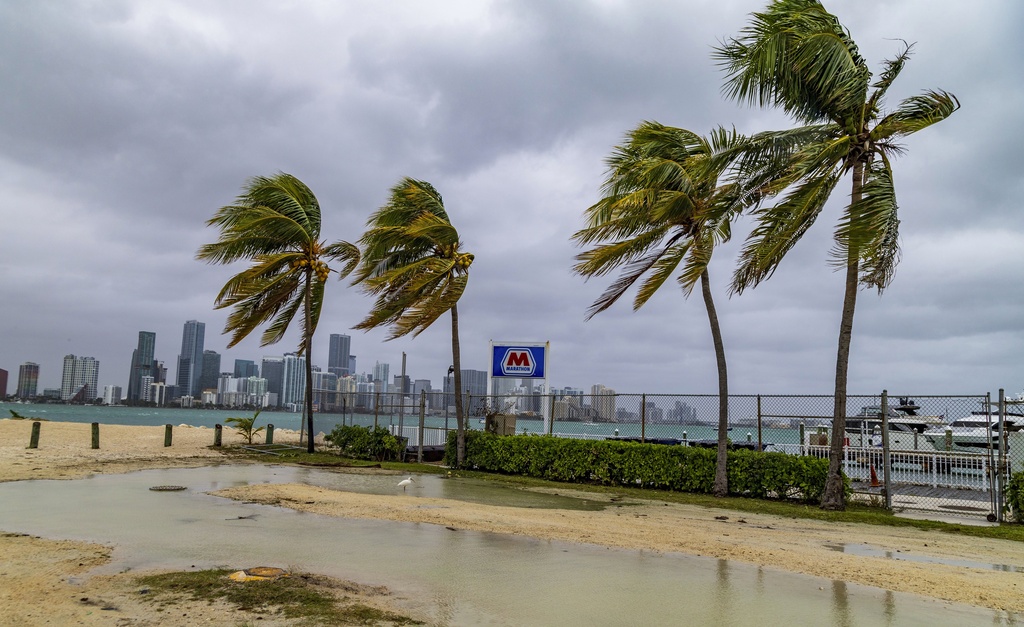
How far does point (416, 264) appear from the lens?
19672 millimetres

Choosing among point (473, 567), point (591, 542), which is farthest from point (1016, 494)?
point (473, 567)

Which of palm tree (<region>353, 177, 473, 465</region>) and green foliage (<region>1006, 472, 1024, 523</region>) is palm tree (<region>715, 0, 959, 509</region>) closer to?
green foliage (<region>1006, 472, 1024, 523</region>)

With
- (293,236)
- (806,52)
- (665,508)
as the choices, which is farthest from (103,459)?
(806,52)

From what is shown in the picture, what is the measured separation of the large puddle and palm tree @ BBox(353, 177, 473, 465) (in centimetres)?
919

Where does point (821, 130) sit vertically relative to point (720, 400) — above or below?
above

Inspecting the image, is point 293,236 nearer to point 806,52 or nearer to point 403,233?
point 403,233

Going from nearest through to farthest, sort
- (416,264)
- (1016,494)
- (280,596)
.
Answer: (280,596)
(1016,494)
(416,264)

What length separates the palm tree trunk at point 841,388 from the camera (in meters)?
12.8

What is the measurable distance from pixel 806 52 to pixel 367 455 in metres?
16.9

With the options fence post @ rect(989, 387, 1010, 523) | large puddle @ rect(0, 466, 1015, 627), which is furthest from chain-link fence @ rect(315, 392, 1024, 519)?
large puddle @ rect(0, 466, 1015, 627)

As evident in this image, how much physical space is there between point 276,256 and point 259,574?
17.7 meters

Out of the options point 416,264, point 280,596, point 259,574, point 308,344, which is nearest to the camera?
point 280,596

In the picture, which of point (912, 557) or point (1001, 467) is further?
point (1001, 467)

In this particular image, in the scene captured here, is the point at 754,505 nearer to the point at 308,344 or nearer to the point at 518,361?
the point at 518,361
